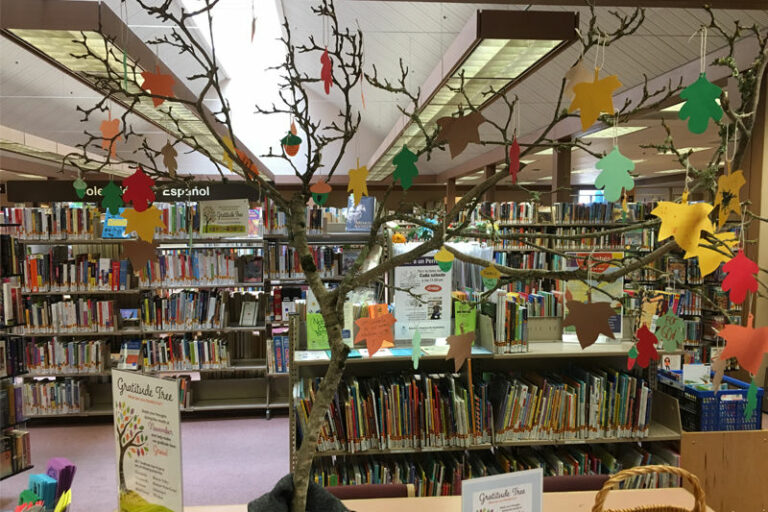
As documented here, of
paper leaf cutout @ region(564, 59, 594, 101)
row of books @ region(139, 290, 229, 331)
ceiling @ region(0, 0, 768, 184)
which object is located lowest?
row of books @ region(139, 290, 229, 331)

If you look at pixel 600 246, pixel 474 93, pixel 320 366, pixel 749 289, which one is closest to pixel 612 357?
pixel 320 366

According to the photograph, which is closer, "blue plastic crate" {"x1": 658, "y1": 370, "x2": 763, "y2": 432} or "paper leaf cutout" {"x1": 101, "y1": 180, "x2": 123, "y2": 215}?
"paper leaf cutout" {"x1": 101, "y1": 180, "x2": 123, "y2": 215}

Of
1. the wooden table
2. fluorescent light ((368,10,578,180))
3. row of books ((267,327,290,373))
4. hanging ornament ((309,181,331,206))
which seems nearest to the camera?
hanging ornament ((309,181,331,206))

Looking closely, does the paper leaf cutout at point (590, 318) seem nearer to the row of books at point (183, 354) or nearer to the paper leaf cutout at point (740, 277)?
the paper leaf cutout at point (740, 277)

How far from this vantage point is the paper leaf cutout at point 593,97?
2.84 feet

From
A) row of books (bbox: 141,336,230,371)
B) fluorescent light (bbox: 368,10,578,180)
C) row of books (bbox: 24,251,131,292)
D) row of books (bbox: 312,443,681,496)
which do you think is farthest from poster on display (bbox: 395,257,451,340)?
row of books (bbox: 24,251,131,292)

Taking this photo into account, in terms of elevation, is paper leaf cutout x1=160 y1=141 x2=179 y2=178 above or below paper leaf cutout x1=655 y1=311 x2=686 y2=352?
above

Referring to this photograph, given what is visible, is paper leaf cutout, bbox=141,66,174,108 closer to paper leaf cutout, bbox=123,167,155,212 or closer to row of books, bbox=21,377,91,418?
→ paper leaf cutout, bbox=123,167,155,212

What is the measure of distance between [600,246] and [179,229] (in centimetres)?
609

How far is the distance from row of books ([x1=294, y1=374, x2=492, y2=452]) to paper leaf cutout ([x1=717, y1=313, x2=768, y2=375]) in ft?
6.69

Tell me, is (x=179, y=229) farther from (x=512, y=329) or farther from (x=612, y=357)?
(x=612, y=357)

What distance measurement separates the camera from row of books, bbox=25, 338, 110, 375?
17.1 feet

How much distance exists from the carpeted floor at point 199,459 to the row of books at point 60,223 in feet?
6.35

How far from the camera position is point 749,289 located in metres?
0.86
